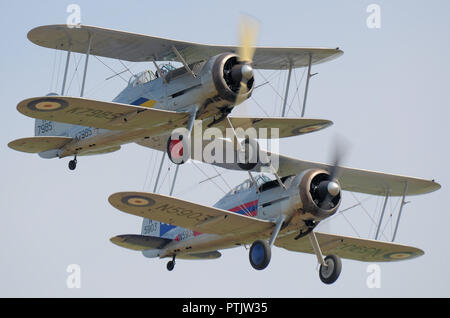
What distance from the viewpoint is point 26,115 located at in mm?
19766

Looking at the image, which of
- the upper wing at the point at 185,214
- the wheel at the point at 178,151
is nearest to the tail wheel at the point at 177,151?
the wheel at the point at 178,151

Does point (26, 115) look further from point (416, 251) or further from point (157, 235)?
point (416, 251)

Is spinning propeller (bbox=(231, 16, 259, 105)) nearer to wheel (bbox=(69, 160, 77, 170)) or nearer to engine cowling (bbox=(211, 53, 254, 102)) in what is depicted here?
engine cowling (bbox=(211, 53, 254, 102))

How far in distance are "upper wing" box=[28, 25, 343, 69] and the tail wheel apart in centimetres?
191

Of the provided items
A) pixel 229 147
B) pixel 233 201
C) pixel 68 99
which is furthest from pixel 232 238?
pixel 68 99

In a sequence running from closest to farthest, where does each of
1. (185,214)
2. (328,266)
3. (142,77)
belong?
(185,214), (328,266), (142,77)

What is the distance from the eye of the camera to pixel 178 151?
20234mm

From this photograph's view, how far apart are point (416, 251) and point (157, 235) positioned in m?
5.63

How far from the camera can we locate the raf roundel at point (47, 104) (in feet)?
64.1

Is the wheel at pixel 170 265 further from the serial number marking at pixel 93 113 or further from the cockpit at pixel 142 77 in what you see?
the serial number marking at pixel 93 113

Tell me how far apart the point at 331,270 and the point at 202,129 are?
372 cm

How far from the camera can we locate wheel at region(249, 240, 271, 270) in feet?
64.2

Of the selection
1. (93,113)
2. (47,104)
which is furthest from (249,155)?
(47,104)

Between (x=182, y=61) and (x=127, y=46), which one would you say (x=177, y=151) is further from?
(x=127, y=46)
